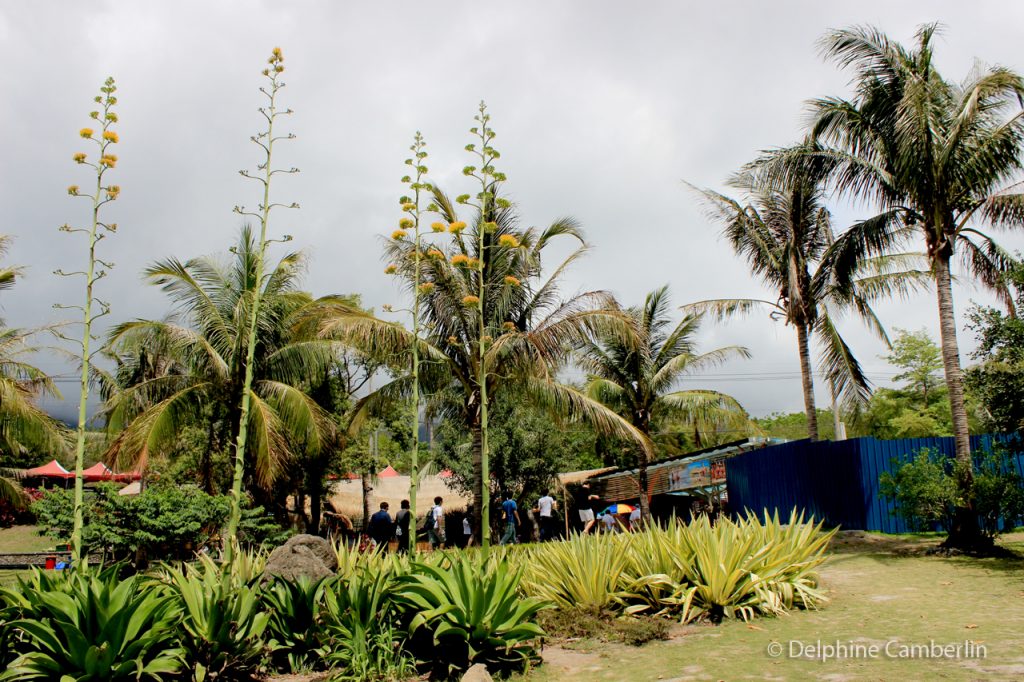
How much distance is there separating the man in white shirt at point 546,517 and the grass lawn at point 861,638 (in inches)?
298

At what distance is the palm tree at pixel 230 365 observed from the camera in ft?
48.6

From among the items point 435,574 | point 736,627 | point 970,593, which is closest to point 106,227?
point 435,574

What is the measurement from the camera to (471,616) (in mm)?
6125

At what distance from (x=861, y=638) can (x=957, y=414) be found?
671 centimetres

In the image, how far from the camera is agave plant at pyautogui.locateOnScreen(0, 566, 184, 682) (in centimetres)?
536

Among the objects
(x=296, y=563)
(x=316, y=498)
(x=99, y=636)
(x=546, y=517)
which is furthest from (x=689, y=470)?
(x=99, y=636)

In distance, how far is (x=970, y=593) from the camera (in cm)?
854

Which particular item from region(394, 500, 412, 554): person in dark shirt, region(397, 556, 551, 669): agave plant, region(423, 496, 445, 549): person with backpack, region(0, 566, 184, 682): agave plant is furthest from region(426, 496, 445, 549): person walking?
region(0, 566, 184, 682): agave plant

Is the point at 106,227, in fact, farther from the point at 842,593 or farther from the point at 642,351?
the point at 642,351

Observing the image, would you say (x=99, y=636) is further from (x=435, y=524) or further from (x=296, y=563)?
(x=435, y=524)

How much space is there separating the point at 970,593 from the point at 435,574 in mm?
6243

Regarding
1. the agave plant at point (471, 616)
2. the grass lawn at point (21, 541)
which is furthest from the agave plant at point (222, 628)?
the grass lawn at point (21, 541)

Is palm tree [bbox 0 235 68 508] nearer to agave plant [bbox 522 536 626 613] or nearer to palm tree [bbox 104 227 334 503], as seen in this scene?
palm tree [bbox 104 227 334 503]

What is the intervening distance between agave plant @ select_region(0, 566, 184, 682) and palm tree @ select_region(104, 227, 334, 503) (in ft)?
28.0
